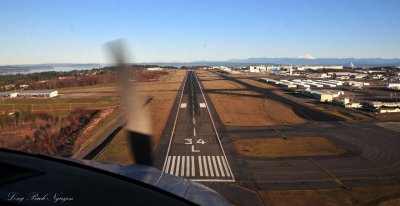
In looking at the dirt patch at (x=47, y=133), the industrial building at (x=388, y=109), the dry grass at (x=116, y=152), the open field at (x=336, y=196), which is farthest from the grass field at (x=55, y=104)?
the industrial building at (x=388, y=109)

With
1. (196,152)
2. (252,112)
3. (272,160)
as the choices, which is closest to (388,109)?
(252,112)

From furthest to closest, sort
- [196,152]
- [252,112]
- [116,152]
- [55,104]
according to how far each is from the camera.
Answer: [55,104], [252,112], [196,152], [116,152]

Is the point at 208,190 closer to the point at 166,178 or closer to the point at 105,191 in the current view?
the point at 166,178

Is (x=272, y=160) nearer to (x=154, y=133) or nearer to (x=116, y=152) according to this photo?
(x=116, y=152)

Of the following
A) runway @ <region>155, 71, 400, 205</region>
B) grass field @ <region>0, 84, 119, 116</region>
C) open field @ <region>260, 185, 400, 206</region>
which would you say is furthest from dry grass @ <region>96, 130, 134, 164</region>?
grass field @ <region>0, 84, 119, 116</region>

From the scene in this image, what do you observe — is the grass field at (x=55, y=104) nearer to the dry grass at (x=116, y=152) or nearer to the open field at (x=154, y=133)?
the open field at (x=154, y=133)

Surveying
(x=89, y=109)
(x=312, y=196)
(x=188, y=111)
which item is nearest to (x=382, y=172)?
(x=312, y=196)
